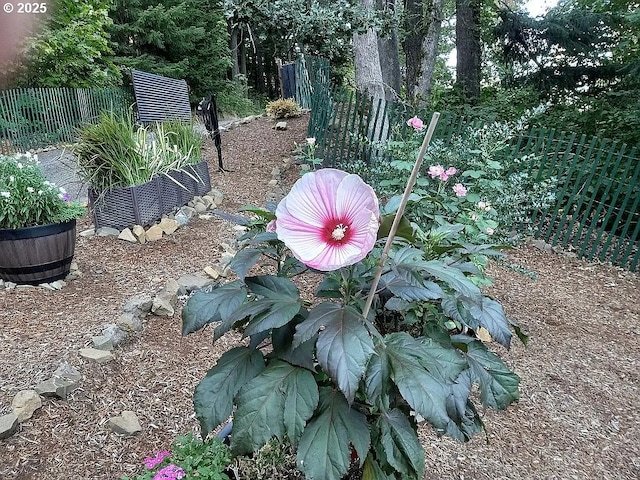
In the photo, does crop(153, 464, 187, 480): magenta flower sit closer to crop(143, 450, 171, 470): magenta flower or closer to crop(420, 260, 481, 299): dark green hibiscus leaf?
crop(143, 450, 171, 470): magenta flower

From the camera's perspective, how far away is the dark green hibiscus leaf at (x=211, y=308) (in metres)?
0.97

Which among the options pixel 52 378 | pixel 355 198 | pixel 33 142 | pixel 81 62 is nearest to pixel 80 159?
pixel 52 378

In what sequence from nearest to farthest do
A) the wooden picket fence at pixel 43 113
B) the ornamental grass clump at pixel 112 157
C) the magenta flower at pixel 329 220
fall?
the magenta flower at pixel 329 220
the ornamental grass clump at pixel 112 157
the wooden picket fence at pixel 43 113

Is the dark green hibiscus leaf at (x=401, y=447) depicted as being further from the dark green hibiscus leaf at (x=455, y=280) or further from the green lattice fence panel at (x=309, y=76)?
the green lattice fence panel at (x=309, y=76)

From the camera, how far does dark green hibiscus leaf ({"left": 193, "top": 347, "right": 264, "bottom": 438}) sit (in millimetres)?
965

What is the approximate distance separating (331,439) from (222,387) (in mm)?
258

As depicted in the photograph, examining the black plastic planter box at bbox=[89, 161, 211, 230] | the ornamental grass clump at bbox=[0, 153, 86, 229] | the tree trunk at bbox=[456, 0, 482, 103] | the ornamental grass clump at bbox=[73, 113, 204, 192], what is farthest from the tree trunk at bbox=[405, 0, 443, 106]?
the ornamental grass clump at bbox=[0, 153, 86, 229]

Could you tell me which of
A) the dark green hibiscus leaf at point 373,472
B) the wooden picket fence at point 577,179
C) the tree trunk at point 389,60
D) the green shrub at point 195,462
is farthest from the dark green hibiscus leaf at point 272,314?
the tree trunk at point 389,60

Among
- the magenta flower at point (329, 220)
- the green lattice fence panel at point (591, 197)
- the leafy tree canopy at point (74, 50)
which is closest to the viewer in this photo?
the magenta flower at point (329, 220)

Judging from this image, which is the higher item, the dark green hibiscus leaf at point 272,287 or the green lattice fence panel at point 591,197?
the dark green hibiscus leaf at point 272,287

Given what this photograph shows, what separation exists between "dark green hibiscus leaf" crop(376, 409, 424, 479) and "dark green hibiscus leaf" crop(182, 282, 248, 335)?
0.40 metres

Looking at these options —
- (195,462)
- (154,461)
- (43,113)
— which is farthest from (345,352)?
(43,113)

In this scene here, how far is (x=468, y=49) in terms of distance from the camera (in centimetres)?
869

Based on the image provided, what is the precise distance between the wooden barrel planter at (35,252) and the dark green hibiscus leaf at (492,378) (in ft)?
8.41
